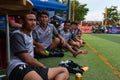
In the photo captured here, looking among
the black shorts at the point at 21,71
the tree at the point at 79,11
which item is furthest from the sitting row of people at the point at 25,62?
the tree at the point at 79,11

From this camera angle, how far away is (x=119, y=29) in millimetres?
49250

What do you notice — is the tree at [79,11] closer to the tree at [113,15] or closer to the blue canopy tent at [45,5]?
the tree at [113,15]

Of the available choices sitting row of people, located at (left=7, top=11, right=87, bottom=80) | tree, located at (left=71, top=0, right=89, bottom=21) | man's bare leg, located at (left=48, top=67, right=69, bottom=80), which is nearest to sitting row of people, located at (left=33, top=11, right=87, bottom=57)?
sitting row of people, located at (left=7, top=11, right=87, bottom=80)

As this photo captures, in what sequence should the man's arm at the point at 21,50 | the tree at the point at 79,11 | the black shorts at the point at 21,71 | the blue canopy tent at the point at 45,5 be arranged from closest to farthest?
the black shorts at the point at 21,71, the man's arm at the point at 21,50, the blue canopy tent at the point at 45,5, the tree at the point at 79,11

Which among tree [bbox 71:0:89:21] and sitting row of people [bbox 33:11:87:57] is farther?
tree [bbox 71:0:89:21]

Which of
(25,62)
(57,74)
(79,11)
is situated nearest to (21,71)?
(25,62)

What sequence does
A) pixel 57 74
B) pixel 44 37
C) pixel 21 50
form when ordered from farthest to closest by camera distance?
pixel 44 37 < pixel 57 74 < pixel 21 50

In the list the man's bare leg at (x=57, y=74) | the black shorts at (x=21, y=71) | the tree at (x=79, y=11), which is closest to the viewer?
the black shorts at (x=21, y=71)

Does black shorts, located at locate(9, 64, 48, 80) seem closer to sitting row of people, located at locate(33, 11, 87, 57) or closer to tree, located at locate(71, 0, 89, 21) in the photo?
sitting row of people, located at locate(33, 11, 87, 57)

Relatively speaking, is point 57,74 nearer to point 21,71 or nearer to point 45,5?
point 21,71

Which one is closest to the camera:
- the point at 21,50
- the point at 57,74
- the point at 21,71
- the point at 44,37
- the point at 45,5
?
the point at 21,71

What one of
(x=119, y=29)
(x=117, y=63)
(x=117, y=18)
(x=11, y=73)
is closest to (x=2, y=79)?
(x=11, y=73)

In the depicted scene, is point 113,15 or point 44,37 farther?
point 113,15

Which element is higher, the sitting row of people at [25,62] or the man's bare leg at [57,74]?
the sitting row of people at [25,62]
